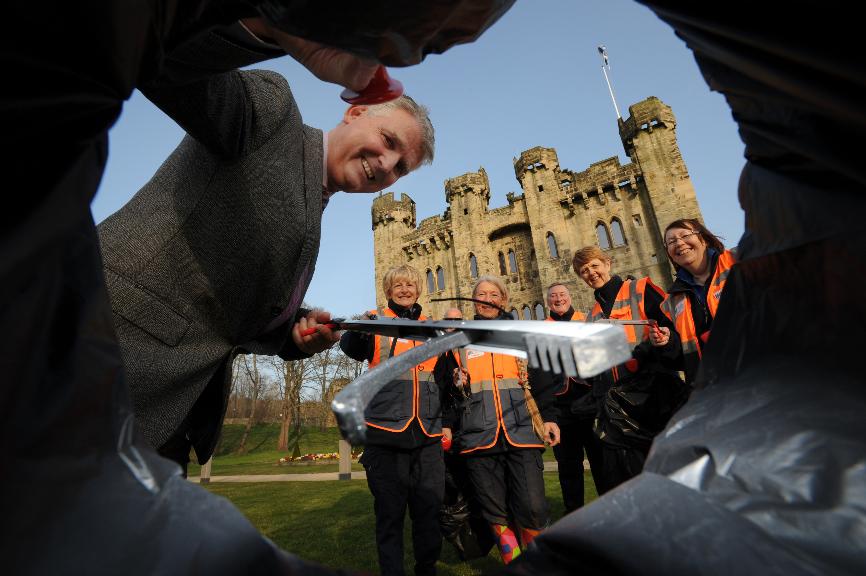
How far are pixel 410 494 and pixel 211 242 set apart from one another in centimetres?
282

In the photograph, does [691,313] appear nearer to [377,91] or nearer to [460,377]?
[460,377]

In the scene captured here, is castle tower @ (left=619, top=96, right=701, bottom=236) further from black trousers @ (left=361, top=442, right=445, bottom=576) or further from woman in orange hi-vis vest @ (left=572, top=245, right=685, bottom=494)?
black trousers @ (left=361, top=442, right=445, bottom=576)

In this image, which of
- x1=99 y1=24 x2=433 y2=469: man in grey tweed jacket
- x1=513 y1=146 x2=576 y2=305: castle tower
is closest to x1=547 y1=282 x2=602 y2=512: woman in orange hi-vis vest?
x1=99 y1=24 x2=433 y2=469: man in grey tweed jacket

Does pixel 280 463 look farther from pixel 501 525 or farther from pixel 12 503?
pixel 12 503

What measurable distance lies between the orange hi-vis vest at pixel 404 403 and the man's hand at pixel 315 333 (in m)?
1.58

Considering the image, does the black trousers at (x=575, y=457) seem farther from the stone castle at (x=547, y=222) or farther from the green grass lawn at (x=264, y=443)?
the green grass lawn at (x=264, y=443)

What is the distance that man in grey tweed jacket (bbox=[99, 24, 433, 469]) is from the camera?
Result: 1189mm

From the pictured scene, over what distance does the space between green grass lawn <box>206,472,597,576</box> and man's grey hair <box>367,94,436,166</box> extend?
2.33 metres

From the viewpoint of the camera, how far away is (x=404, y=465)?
11.0ft

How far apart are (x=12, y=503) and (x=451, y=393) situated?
3.70 metres

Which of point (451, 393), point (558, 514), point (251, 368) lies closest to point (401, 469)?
point (451, 393)

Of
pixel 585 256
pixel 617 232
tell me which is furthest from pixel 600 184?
pixel 585 256

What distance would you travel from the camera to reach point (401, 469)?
3318mm

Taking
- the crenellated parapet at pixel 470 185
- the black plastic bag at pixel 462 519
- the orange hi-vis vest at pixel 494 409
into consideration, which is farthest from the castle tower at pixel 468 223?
the orange hi-vis vest at pixel 494 409
